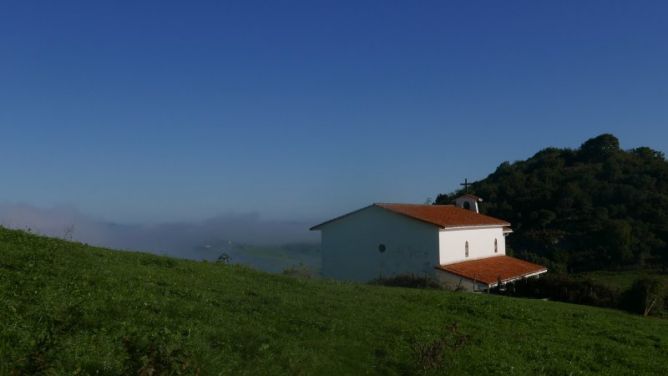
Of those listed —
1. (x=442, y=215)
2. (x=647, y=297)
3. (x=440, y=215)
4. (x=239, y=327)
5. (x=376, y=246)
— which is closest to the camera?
(x=239, y=327)

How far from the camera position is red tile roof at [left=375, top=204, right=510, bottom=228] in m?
37.0

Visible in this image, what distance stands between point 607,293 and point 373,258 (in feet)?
42.4

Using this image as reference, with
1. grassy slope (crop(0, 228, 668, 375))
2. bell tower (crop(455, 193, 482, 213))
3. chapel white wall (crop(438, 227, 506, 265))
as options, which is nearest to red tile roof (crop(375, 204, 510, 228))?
chapel white wall (crop(438, 227, 506, 265))

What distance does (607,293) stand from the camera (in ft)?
100

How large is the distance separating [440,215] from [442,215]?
0.36m

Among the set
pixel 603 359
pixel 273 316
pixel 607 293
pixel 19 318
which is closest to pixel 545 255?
pixel 607 293

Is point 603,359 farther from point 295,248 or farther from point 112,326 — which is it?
point 295,248

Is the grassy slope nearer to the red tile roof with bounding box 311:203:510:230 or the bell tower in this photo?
the red tile roof with bounding box 311:203:510:230

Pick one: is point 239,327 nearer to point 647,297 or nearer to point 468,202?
point 647,297

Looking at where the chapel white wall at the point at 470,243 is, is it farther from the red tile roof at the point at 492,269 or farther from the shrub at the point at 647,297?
the shrub at the point at 647,297

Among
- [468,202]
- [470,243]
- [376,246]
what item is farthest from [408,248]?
[468,202]

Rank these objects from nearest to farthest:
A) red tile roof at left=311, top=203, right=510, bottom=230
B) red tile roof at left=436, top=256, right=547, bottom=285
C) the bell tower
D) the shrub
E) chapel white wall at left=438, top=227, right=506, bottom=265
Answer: the shrub → red tile roof at left=436, top=256, right=547, bottom=285 → chapel white wall at left=438, top=227, right=506, bottom=265 → red tile roof at left=311, top=203, right=510, bottom=230 → the bell tower

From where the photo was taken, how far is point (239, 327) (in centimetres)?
970

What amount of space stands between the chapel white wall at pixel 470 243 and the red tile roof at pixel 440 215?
1.49 feet
